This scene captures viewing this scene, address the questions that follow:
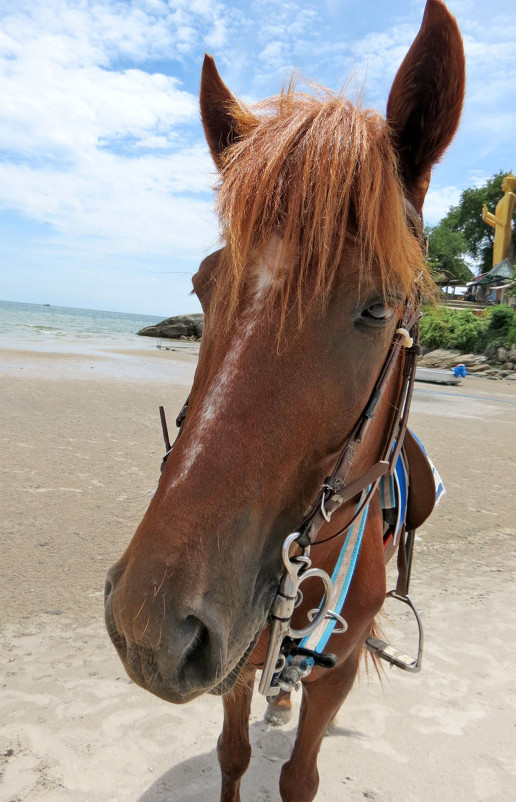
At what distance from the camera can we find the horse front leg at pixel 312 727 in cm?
211

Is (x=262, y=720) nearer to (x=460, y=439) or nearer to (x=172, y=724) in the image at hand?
(x=172, y=724)

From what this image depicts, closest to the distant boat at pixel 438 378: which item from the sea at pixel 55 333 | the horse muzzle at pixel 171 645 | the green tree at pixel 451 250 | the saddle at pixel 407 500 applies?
the sea at pixel 55 333

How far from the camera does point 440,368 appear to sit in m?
27.6

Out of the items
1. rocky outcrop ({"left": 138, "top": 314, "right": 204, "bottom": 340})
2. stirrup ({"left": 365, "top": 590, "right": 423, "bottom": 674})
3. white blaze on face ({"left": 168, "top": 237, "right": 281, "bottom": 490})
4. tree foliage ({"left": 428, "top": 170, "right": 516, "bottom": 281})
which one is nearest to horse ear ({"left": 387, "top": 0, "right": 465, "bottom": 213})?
white blaze on face ({"left": 168, "top": 237, "right": 281, "bottom": 490})

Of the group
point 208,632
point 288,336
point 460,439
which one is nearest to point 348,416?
point 288,336

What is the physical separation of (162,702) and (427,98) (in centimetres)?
319

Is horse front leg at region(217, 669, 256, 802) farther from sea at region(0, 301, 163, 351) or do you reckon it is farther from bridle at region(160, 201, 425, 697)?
sea at region(0, 301, 163, 351)

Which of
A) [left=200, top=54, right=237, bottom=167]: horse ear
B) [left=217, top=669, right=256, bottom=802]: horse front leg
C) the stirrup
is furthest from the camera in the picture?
the stirrup

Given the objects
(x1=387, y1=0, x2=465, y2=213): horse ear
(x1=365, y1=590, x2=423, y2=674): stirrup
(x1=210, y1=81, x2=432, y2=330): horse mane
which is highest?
(x1=387, y1=0, x2=465, y2=213): horse ear

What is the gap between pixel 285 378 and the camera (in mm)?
1298

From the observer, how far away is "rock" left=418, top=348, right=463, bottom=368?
2778 centimetres

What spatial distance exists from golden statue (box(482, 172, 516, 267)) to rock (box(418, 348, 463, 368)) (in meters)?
18.3

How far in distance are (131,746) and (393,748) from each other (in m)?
1.38

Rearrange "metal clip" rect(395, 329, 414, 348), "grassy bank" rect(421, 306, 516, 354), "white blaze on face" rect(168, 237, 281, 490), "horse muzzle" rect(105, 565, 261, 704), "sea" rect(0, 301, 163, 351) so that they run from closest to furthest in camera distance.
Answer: "horse muzzle" rect(105, 565, 261, 704) → "white blaze on face" rect(168, 237, 281, 490) → "metal clip" rect(395, 329, 414, 348) → "sea" rect(0, 301, 163, 351) → "grassy bank" rect(421, 306, 516, 354)
